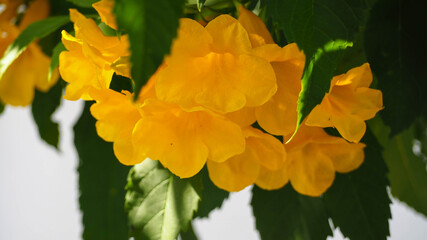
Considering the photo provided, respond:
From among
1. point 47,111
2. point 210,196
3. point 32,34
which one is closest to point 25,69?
point 47,111

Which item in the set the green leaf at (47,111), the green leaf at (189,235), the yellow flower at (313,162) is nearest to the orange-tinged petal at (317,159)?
the yellow flower at (313,162)

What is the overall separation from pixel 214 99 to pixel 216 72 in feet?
0.08

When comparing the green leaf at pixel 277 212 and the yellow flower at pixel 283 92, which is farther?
the green leaf at pixel 277 212

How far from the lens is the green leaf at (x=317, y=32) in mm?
253

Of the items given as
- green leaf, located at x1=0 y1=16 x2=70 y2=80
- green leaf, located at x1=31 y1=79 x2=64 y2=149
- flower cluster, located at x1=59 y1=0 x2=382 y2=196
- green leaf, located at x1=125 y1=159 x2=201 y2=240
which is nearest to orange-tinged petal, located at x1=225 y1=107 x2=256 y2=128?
flower cluster, located at x1=59 y1=0 x2=382 y2=196

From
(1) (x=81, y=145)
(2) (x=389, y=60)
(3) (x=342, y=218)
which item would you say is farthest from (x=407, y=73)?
(1) (x=81, y=145)

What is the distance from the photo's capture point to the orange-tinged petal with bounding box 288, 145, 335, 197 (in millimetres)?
361

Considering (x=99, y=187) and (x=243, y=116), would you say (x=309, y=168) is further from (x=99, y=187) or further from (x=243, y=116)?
(x=99, y=187)

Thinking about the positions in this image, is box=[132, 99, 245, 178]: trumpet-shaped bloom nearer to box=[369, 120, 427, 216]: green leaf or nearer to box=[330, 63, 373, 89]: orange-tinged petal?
box=[330, 63, 373, 89]: orange-tinged petal

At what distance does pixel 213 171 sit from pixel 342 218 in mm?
145

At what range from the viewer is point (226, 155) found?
301mm

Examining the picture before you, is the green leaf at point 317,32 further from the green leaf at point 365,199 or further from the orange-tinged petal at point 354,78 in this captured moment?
the green leaf at point 365,199

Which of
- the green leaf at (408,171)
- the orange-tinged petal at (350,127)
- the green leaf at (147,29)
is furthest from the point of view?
the green leaf at (408,171)

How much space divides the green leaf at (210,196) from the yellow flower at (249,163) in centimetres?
12
